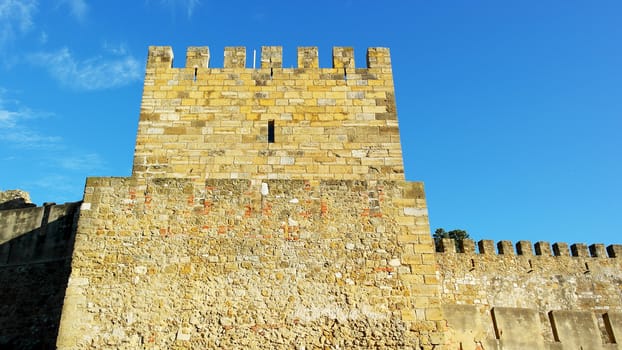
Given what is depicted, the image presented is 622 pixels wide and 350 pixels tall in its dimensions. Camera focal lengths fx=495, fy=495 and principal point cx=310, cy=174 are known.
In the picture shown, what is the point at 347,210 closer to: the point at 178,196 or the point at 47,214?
the point at 178,196

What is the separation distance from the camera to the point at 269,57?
970 cm

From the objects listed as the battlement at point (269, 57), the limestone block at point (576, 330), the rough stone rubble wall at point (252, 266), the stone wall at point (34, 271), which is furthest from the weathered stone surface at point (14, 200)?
the limestone block at point (576, 330)

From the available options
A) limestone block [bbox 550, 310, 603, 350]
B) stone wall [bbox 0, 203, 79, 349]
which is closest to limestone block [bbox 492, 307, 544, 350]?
limestone block [bbox 550, 310, 603, 350]

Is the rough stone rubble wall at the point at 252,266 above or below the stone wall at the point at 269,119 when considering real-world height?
below

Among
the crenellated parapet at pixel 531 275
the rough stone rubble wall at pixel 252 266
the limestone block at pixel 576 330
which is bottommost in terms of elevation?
the limestone block at pixel 576 330

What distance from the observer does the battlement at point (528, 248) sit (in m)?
17.9

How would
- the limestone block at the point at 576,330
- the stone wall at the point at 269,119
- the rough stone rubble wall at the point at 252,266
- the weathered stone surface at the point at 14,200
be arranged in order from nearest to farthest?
1. the rough stone rubble wall at the point at 252,266
2. the limestone block at the point at 576,330
3. the stone wall at the point at 269,119
4. the weathered stone surface at the point at 14,200

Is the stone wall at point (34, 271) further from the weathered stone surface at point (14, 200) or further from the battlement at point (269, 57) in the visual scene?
the battlement at point (269, 57)

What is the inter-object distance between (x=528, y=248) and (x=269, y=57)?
1360 cm

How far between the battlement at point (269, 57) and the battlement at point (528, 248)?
32.6 ft

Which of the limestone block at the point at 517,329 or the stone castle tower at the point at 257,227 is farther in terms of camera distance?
the limestone block at the point at 517,329

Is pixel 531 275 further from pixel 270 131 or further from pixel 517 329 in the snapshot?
pixel 270 131

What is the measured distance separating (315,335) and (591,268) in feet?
52.0

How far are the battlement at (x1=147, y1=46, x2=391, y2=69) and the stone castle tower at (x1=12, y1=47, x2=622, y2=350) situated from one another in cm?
3
